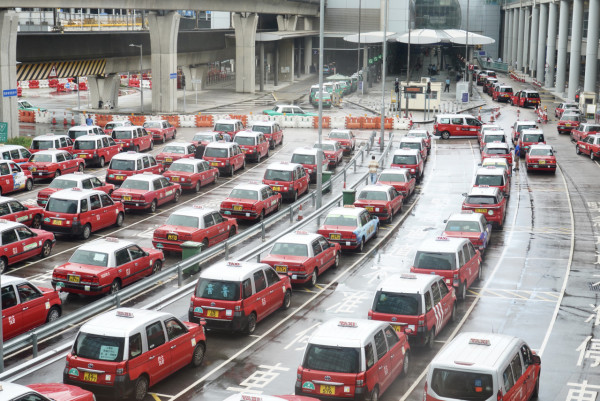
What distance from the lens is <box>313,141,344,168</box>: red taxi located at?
166 feet

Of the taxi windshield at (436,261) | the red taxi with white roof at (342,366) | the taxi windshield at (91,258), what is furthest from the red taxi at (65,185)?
the red taxi with white roof at (342,366)

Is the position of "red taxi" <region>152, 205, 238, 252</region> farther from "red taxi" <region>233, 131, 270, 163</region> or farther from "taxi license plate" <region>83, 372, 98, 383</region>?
"red taxi" <region>233, 131, 270, 163</region>

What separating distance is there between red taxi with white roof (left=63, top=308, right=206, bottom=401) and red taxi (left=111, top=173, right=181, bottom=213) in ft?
59.4

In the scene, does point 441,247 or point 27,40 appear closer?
point 441,247

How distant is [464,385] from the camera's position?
15.6 m

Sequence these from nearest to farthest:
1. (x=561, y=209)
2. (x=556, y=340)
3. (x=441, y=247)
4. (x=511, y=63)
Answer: (x=556, y=340) → (x=441, y=247) → (x=561, y=209) → (x=511, y=63)

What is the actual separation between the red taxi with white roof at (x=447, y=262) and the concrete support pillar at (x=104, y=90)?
188ft

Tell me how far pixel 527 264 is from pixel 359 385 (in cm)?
1508

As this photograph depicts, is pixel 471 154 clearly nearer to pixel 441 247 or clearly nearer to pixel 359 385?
pixel 441 247

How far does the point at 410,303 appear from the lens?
21.2 m

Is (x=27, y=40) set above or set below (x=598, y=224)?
above

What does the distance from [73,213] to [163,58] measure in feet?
149

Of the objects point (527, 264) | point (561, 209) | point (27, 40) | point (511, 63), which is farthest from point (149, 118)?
point (511, 63)

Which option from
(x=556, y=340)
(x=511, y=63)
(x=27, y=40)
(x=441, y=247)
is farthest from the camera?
(x=511, y=63)
